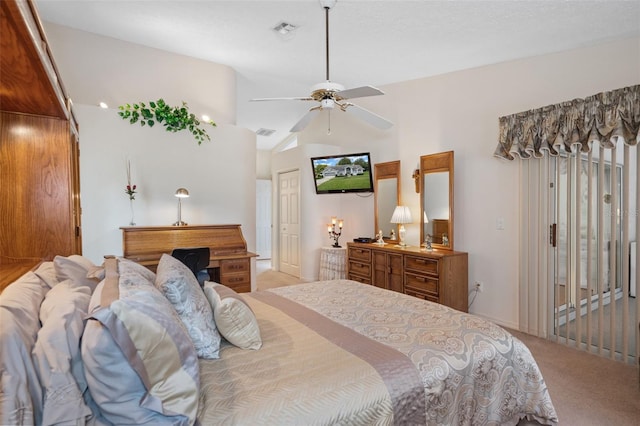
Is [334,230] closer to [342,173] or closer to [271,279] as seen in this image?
[342,173]

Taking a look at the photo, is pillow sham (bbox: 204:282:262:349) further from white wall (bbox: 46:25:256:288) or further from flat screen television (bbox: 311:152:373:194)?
flat screen television (bbox: 311:152:373:194)

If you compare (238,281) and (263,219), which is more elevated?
(263,219)

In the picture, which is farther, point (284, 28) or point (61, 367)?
point (284, 28)

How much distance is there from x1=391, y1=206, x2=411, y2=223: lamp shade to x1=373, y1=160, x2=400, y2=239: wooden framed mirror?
0.25m

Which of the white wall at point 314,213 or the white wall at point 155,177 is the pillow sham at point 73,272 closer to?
the white wall at point 155,177

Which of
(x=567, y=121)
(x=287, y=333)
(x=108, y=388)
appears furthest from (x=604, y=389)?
(x=108, y=388)

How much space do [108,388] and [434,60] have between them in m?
3.97

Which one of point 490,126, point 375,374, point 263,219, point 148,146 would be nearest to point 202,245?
point 148,146

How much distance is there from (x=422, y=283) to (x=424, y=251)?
372 mm

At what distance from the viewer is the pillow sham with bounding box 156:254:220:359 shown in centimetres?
144

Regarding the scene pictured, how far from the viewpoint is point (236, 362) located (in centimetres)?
142

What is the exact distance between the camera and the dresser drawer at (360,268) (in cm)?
451

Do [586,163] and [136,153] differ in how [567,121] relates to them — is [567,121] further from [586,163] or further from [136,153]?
[136,153]

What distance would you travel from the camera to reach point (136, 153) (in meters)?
3.80
